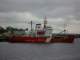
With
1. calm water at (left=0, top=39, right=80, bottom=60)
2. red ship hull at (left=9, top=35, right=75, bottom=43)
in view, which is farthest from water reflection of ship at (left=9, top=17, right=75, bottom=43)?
calm water at (left=0, top=39, right=80, bottom=60)

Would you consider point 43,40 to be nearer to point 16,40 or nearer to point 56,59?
point 16,40

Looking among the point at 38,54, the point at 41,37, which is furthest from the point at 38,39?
the point at 38,54

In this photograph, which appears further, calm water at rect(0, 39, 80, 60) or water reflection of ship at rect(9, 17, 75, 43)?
water reflection of ship at rect(9, 17, 75, 43)

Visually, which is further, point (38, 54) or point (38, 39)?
point (38, 39)

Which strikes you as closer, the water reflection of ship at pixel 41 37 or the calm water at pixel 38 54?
the calm water at pixel 38 54

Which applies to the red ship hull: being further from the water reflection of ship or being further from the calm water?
the calm water

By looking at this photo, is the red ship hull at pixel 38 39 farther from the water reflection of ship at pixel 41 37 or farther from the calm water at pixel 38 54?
the calm water at pixel 38 54

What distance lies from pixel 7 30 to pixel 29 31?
17106 mm

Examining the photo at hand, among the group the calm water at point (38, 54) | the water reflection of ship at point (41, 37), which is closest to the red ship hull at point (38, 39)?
the water reflection of ship at point (41, 37)

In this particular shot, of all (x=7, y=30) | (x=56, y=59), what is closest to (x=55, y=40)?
(x=7, y=30)

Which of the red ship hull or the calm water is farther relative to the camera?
the red ship hull

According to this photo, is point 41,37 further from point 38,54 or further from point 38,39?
point 38,54

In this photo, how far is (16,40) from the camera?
5619 centimetres

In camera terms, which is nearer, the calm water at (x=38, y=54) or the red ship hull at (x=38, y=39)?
the calm water at (x=38, y=54)
